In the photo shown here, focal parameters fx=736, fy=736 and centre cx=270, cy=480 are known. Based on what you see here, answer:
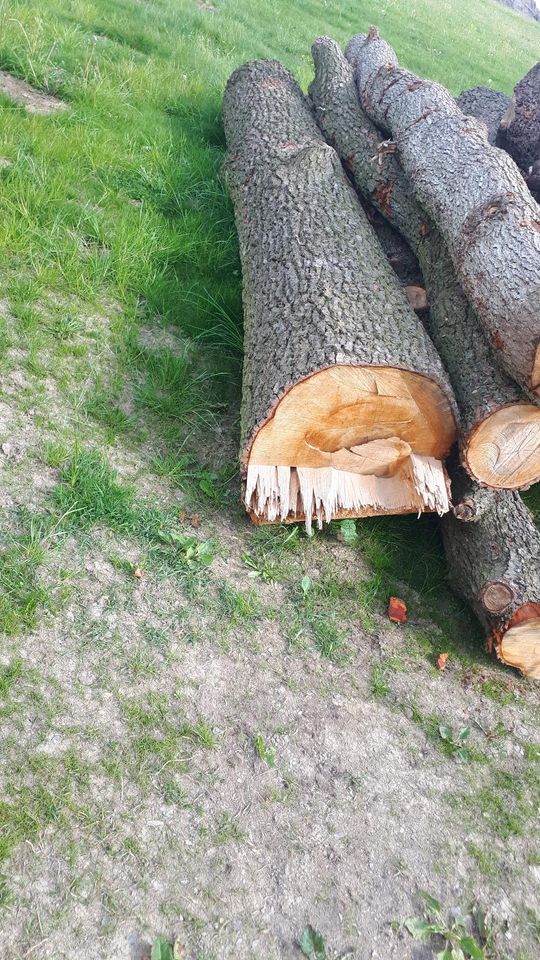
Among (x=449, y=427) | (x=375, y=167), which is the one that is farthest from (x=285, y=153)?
(x=449, y=427)

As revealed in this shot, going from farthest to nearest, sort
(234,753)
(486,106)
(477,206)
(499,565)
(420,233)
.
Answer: (486,106) < (420,233) < (477,206) < (499,565) < (234,753)

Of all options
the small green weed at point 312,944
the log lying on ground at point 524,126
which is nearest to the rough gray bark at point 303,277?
the log lying on ground at point 524,126

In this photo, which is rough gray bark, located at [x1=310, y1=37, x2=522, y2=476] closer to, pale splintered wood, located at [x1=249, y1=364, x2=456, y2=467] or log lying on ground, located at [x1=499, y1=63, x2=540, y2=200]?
pale splintered wood, located at [x1=249, y1=364, x2=456, y2=467]

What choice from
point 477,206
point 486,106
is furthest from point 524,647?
point 486,106

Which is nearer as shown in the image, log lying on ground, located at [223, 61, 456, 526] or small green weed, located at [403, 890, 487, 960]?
small green weed, located at [403, 890, 487, 960]

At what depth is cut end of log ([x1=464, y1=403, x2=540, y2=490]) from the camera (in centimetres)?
332

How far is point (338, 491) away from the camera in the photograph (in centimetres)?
348

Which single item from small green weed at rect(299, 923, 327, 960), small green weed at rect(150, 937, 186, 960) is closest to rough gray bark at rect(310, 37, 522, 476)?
small green weed at rect(299, 923, 327, 960)

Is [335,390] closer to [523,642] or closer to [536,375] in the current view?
[536,375]

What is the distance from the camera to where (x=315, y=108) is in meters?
6.35

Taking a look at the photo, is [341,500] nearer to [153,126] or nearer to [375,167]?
[375,167]

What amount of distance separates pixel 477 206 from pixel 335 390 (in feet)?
5.05

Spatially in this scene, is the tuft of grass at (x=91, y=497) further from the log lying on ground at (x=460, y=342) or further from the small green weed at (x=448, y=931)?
the small green weed at (x=448, y=931)

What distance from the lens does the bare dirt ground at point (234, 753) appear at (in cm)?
231
